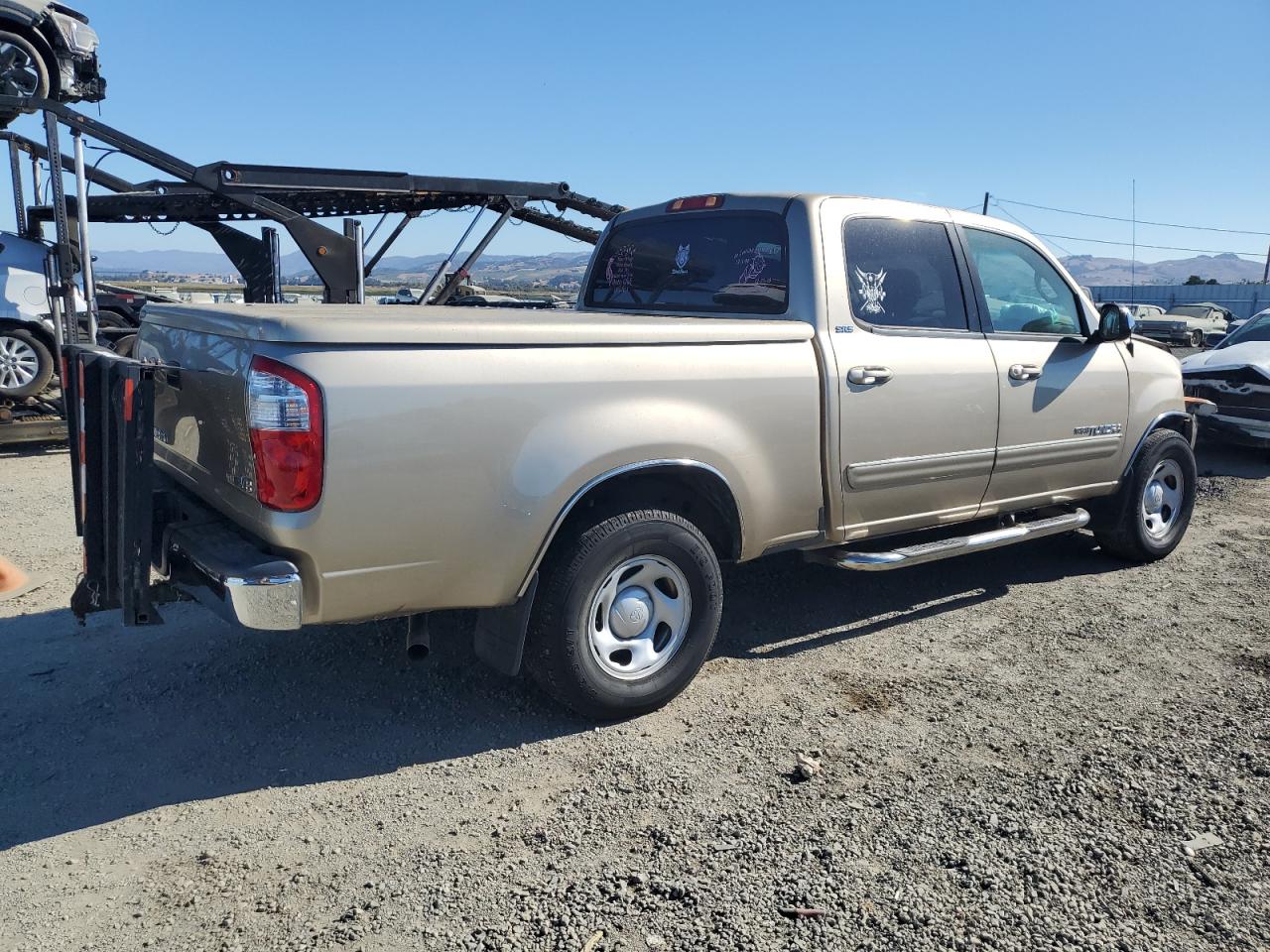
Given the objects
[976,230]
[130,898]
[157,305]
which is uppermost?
[976,230]

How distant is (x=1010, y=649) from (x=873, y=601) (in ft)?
2.80

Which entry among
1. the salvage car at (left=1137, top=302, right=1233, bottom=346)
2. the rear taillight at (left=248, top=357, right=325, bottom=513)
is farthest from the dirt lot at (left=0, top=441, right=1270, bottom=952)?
the salvage car at (left=1137, top=302, right=1233, bottom=346)

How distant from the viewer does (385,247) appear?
1050 centimetres

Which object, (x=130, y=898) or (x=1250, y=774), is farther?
(x=1250, y=774)

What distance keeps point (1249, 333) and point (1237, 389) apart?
148 centimetres

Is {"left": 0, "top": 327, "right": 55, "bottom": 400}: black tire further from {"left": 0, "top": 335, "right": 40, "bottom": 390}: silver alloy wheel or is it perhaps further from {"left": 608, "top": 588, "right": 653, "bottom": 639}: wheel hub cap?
{"left": 608, "top": 588, "right": 653, "bottom": 639}: wheel hub cap

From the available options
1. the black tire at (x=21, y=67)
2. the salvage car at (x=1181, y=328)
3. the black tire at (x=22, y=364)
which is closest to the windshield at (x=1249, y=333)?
the black tire at (x=22, y=364)

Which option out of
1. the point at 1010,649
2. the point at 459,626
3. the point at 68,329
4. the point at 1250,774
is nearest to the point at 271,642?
the point at 459,626

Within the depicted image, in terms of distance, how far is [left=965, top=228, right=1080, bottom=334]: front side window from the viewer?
504 centimetres

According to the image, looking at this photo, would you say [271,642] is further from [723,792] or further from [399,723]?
[723,792]

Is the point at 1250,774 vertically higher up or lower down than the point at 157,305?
lower down

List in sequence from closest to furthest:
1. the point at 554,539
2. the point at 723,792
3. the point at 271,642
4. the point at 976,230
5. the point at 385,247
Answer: the point at 723,792, the point at 554,539, the point at 271,642, the point at 976,230, the point at 385,247

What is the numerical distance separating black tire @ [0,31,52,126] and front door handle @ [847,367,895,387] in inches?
380

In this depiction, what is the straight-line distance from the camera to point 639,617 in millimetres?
3766
